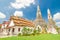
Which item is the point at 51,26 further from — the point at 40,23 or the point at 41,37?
the point at 41,37

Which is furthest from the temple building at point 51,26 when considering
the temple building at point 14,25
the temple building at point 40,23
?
the temple building at point 14,25

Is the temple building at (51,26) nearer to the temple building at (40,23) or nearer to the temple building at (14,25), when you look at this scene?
the temple building at (40,23)

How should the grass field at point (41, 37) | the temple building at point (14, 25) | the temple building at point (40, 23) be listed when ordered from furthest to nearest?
the temple building at point (40, 23), the temple building at point (14, 25), the grass field at point (41, 37)

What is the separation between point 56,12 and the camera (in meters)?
4.63

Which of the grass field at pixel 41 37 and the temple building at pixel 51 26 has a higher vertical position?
the temple building at pixel 51 26

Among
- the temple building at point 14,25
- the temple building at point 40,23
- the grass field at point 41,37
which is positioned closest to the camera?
the grass field at point 41,37

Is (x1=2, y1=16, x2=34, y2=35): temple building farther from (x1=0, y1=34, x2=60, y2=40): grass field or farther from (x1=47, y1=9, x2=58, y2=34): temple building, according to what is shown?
(x1=47, y1=9, x2=58, y2=34): temple building

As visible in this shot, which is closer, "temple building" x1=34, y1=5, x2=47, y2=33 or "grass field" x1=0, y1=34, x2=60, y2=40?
"grass field" x1=0, y1=34, x2=60, y2=40

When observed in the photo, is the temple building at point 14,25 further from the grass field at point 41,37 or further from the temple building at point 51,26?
the temple building at point 51,26

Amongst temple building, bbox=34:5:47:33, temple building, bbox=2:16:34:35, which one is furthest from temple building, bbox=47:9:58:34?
temple building, bbox=2:16:34:35

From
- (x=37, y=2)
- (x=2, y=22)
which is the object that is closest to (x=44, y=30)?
(x=37, y=2)

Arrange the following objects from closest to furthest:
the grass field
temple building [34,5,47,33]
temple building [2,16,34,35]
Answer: the grass field < temple building [2,16,34,35] < temple building [34,5,47,33]

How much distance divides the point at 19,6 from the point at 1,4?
0.46m

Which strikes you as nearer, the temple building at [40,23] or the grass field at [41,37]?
the grass field at [41,37]
